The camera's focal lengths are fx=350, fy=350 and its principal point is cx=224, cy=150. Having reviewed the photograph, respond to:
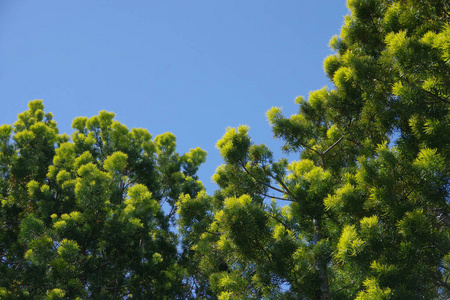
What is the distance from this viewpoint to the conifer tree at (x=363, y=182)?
3.51 meters

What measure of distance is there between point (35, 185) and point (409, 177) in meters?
7.55

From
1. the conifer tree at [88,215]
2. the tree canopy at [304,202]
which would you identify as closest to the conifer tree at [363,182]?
the tree canopy at [304,202]

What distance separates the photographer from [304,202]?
481 cm

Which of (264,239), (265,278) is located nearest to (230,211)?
(264,239)

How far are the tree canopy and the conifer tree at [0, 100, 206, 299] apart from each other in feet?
0.10

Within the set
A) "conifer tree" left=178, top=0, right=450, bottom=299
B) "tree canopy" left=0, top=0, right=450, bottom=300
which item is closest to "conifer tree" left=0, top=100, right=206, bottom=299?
"tree canopy" left=0, top=0, right=450, bottom=300

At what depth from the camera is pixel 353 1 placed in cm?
542

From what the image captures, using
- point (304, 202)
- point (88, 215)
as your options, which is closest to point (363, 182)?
point (304, 202)

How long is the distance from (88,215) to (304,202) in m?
4.27

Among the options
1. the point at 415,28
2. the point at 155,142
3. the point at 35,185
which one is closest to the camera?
the point at 415,28

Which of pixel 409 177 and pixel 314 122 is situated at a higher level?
pixel 314 122

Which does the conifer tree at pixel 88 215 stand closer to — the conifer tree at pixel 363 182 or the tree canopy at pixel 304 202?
the tree canopy at pixel 304 202

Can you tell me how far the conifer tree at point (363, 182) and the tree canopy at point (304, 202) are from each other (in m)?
0.02

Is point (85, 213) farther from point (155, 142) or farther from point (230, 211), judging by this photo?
point (155, 142)
